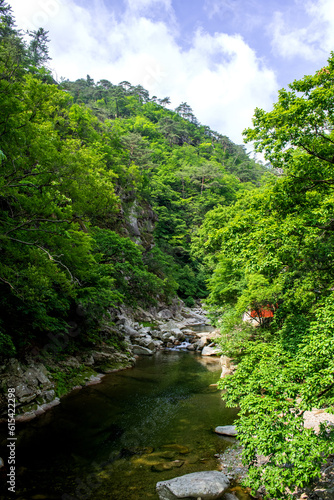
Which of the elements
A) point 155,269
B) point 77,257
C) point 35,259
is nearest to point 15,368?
point 35,259

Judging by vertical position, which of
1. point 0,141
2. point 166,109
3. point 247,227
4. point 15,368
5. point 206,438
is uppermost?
point 166,109

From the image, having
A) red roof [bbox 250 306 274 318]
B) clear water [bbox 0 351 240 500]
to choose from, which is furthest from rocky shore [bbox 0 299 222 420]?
red roof [bbox 250 306 274 318]

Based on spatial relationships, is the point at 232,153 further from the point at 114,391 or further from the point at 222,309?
the point at 114,391

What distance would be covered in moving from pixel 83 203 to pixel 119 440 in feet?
38.5

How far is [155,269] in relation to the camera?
35.2m

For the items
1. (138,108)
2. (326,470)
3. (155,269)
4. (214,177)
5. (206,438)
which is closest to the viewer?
(326,470)

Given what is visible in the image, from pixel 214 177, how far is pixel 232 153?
4266 cm

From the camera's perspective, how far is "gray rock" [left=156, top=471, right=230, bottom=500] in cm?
614

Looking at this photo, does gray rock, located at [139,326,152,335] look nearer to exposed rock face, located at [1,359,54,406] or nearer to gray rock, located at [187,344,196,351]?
gray rock, located at [187,344,196,351]

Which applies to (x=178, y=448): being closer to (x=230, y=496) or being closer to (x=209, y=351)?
(x=230, y=496)

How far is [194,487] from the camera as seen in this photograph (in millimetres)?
6289

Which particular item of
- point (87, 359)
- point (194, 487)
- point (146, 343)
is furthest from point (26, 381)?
point (146, 343)

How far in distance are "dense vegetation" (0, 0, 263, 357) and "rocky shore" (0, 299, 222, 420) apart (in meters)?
0.90

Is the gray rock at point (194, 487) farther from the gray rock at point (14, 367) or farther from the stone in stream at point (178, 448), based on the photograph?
the gray rock at point (14, 367)
